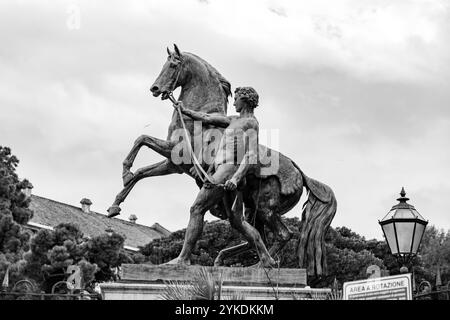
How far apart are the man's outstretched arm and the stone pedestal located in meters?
2.36

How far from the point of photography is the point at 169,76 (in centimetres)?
1606

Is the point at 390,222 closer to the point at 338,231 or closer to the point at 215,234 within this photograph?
the point at 215,234

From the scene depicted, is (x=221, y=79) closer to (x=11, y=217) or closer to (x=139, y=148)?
(x=139, y=148)

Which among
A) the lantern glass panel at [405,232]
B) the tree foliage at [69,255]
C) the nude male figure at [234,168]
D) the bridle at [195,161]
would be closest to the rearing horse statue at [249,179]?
the bridle at [195,161]

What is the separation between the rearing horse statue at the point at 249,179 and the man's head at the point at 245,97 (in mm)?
490

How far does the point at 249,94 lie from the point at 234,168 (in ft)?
4.06

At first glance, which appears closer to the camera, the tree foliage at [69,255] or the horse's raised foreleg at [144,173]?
the horse's raised foreleg at [144,173]

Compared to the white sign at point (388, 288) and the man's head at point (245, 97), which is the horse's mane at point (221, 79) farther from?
the white sign at point (388, 288)

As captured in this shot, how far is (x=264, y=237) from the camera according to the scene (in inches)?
637

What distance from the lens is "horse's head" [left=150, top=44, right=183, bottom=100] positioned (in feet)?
52.4

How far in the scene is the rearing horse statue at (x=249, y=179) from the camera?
15.7m
